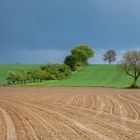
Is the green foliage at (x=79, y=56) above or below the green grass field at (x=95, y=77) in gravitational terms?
above

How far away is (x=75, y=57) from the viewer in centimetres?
13275

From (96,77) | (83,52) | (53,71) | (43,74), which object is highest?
(83,52)

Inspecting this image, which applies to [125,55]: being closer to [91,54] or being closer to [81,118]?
[91,54]

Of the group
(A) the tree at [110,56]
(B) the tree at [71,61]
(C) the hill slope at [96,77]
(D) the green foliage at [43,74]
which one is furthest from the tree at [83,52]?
(A) the tree at [110,56]

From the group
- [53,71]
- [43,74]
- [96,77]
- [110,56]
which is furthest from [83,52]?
[110,56]

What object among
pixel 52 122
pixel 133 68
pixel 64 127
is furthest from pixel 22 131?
pixel 133 68

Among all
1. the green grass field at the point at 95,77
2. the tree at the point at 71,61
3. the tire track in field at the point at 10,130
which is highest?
the tree at the point at 71,61

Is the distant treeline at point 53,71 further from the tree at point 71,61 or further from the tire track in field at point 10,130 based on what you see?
the tire track in field at point 10,130

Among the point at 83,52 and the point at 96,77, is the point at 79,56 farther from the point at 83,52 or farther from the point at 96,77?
the point at 96,77

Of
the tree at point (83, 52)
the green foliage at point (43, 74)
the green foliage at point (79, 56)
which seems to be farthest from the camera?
the tree at point (83, 52)

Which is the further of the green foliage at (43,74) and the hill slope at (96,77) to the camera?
the green foliage at (43,74)

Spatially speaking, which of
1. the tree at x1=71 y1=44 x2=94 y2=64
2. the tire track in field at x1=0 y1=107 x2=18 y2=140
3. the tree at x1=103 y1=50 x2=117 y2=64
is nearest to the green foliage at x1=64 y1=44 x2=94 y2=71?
the tree at x1=71 y1=44 x2=94 y2=64

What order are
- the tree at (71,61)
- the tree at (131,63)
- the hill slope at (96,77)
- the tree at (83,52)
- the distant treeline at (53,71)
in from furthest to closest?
the tree at (83,52) < the tree at (71,61) < the distant treeline at (53,71) < the hill slope at (96,77) < the tree at (131,63)

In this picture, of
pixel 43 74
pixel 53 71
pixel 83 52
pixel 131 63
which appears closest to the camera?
pixel 131 63
